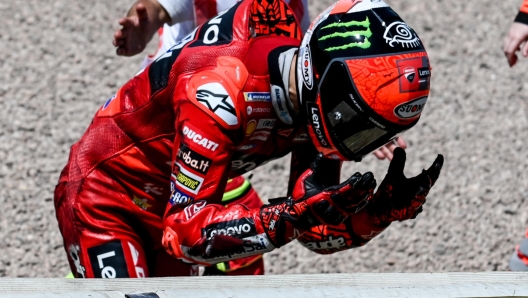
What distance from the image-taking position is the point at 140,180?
3.22 metres

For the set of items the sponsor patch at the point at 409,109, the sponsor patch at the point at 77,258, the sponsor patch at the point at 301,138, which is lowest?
the sponsor patch at the point at 77,258

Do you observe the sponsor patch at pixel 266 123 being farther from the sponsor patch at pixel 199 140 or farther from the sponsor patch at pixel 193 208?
the sponsor patch at pixel 193 208

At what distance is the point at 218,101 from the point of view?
8.92ft

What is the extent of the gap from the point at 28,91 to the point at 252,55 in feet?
11.9

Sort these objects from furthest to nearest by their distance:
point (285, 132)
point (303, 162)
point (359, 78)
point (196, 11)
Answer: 1. point (196, 11)
2. point (303, 162)
3. point (285, 132)
4. point (359, 78)

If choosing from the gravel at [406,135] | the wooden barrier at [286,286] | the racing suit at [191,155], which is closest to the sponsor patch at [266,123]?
the racing suit at [191,155]

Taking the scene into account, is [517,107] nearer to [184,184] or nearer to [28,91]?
[28,91]

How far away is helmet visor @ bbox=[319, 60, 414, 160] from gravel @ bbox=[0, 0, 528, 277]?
2.18 metres

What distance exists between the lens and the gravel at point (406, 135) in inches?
196

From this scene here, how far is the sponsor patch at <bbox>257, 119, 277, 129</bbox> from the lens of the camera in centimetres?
289

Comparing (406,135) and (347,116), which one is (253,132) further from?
(406,135)

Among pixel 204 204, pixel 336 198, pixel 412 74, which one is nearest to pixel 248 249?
pixel 204 204

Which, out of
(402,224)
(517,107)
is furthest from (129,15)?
(517,107)

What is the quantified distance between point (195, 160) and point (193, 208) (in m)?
0.15
